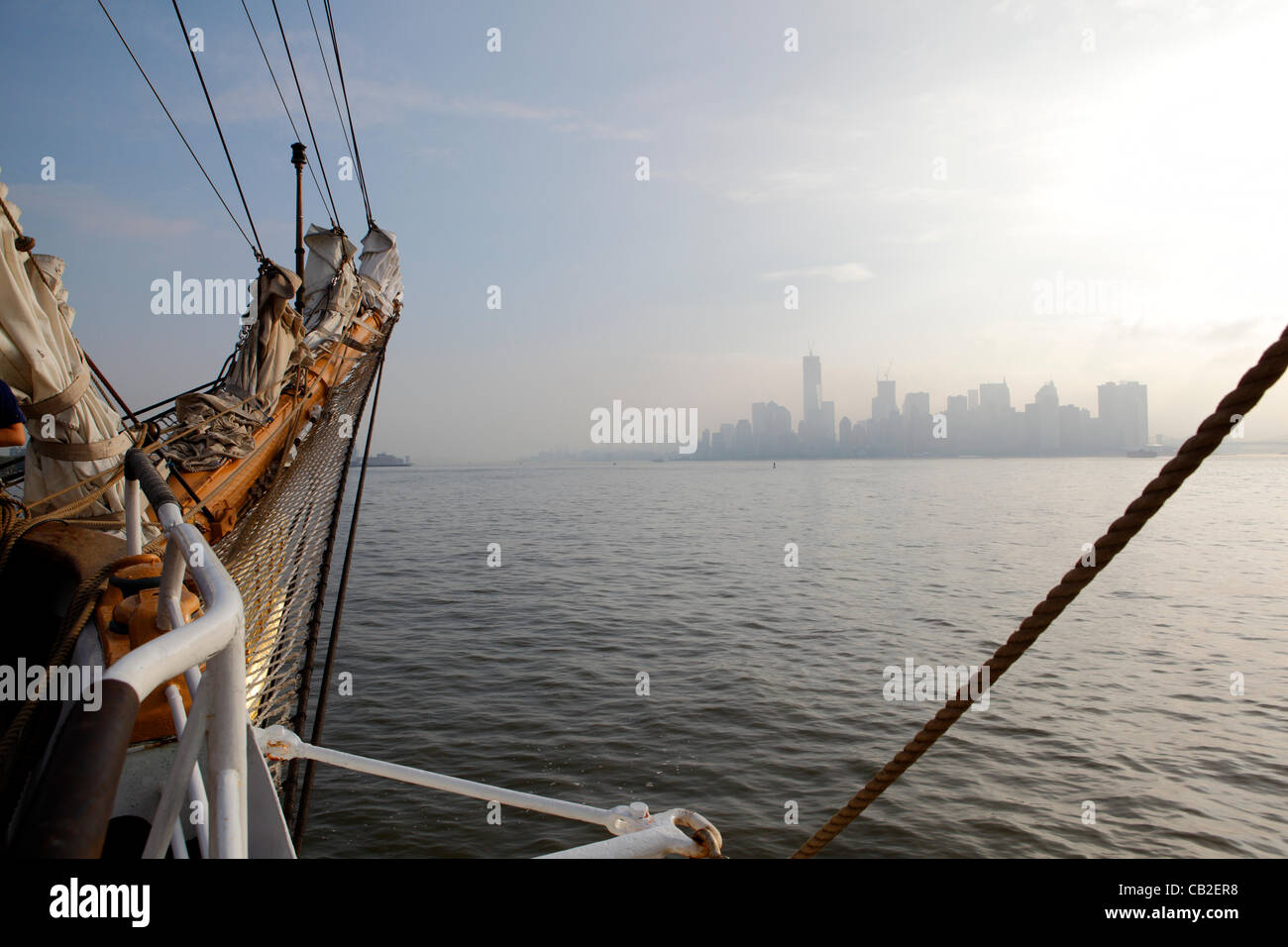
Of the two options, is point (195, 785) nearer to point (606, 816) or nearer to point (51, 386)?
point (606, 816)

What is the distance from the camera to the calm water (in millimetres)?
6676

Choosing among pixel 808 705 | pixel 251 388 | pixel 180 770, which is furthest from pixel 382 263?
pixel 180 770

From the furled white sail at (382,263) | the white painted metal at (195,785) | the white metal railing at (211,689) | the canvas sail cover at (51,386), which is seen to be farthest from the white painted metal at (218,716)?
the furled white sail at (382,263)

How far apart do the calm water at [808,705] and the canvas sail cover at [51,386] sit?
346 centimetres

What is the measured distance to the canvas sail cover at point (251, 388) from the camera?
620cm

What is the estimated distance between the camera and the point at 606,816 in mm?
2520

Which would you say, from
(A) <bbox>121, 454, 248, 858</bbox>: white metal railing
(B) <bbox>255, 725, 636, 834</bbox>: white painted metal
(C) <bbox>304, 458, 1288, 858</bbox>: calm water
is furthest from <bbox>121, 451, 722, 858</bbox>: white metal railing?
(C) <bbox>304, 458, 1288, 858</bbox>: calm water

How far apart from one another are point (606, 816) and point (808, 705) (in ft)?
24.1

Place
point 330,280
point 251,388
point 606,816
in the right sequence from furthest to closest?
point 330,280, point 251,388, point 606,816

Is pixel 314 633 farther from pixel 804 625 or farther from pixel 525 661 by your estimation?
pixel 804 625

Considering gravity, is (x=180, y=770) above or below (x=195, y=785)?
above
